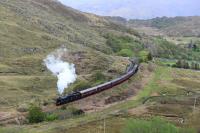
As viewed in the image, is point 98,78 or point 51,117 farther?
point 98,78

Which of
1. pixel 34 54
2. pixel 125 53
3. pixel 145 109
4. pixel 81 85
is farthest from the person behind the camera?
pixel 125 53

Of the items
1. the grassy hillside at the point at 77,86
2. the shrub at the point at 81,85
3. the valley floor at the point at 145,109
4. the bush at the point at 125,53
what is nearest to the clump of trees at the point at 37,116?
the grassy hillside at the point at 77,86

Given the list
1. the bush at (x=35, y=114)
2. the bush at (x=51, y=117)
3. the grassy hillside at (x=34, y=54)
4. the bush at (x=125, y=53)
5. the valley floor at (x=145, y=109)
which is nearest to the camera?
the valley floor at (x=145, y=109)

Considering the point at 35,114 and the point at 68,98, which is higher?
the point at 68,98

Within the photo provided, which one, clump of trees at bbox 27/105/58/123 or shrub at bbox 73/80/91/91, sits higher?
shrub at bbox 73/80/91/91

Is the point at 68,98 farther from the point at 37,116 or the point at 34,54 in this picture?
the point at 34,54

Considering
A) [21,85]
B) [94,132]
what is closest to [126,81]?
[21,85]

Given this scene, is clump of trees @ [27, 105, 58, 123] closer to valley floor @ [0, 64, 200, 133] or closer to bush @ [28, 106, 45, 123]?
bush @ [28, 106, 45, 123]

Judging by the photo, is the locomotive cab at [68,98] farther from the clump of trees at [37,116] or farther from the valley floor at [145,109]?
the clump of trees at [37,116]

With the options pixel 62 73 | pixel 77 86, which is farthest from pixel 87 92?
pixel 62 73

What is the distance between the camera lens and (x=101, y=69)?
132 metres

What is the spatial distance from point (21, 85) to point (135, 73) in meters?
37.9

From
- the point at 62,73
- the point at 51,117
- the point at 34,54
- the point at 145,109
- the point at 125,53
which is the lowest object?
the point at 145,109

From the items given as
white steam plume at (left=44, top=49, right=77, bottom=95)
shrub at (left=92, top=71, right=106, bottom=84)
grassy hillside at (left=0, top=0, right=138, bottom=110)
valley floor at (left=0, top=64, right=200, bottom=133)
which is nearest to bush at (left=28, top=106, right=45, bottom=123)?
valley floor at (left=0, top=64, right=200, bottom=133)
